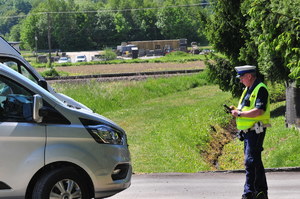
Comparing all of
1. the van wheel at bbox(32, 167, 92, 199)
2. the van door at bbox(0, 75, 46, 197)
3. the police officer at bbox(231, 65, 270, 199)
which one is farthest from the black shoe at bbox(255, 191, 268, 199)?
the van door at bbox(0, 75, 46, 197)

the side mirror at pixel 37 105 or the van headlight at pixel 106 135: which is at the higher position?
the side mirror at pixel 37 105

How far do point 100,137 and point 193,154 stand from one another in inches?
390

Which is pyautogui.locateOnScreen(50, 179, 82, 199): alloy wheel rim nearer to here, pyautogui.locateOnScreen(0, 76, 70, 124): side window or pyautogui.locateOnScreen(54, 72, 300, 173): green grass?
pyautogui.locateOnScreen(0, 76, 70, 124): side window

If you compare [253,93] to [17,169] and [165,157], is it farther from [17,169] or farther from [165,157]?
[165,157]

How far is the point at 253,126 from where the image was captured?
29.3 ft

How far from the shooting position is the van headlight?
807 centimetres

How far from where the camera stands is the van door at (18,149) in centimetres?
767

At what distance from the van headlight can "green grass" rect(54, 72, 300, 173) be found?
5.47 m

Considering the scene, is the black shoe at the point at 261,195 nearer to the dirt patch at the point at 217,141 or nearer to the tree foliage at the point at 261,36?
the tree foliage at the point at 261,36

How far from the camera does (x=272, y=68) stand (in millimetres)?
19859

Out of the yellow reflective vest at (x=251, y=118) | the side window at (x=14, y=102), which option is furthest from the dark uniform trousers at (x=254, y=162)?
the side window at (x=14, y=102)

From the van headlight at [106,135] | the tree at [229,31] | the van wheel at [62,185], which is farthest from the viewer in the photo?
the tree at [229,31]

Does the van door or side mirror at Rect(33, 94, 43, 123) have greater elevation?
side mirror at Rect(33, 94, 43, 123)

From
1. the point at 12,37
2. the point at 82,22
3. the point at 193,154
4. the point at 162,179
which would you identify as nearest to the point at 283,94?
the point at 193,154
